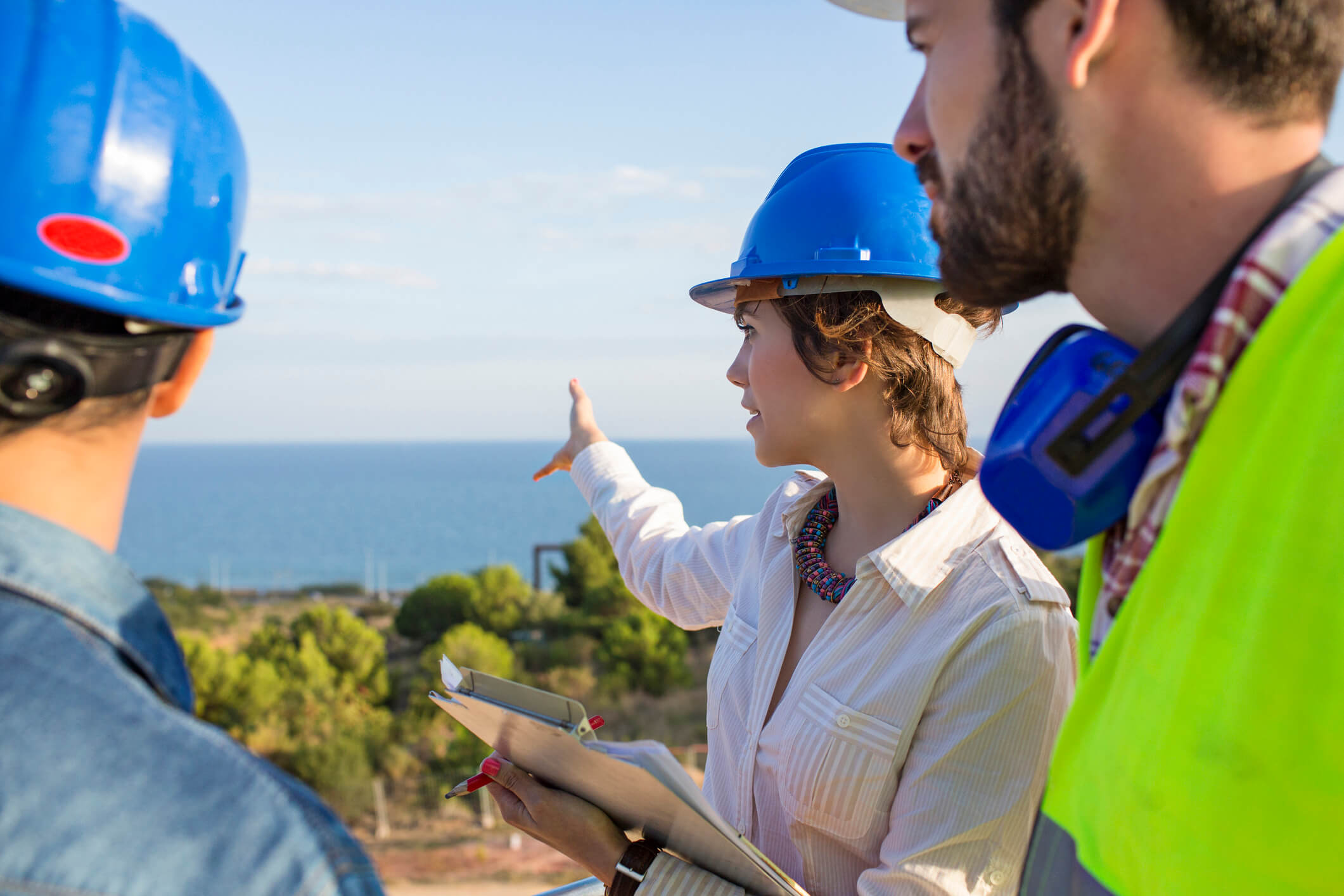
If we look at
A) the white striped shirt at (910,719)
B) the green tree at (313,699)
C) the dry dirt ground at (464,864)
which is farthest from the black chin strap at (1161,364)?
the green tree at (313,699)

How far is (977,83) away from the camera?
4.33 feet

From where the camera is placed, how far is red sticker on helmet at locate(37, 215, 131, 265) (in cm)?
115

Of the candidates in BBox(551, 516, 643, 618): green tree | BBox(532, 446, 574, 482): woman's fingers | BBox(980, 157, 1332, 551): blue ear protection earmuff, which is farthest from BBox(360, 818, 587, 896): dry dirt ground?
BBox(980, 157, 1332, 551): blue ear protection earmuff

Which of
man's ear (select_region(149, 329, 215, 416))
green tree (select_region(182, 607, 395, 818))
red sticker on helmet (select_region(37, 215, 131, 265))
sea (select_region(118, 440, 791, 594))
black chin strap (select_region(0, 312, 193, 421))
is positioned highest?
red sticker on helmet (select_region(37, 215, 131, 265))

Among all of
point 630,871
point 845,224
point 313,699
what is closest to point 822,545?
point 845,224

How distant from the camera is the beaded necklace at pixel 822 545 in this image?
7.67 ft

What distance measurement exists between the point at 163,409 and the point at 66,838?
0.63m

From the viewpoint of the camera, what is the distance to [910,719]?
6.37ft

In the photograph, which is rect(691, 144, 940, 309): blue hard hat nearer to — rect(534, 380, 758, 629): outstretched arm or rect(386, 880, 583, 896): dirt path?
rect(534, 380, 758, 629): outstretched arm

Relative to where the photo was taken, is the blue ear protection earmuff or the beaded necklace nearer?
the blue ear protection earmuff

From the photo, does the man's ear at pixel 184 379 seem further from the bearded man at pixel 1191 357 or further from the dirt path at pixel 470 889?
the dirt path at pixel 470 889

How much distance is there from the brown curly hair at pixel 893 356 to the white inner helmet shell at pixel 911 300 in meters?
0.01

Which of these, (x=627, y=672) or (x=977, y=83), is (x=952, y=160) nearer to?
(x=977, y=83)

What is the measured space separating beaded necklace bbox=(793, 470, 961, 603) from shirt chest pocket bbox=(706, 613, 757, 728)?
21cm
